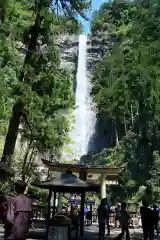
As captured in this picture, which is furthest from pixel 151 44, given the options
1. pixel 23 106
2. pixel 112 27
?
pixel 112 27

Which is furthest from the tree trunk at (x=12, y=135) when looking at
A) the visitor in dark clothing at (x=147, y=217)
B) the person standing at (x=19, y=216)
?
the person standing at (x=19, y=216)

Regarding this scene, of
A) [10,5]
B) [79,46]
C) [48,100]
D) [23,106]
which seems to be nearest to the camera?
[10,5]

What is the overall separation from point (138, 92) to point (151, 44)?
4.22ft

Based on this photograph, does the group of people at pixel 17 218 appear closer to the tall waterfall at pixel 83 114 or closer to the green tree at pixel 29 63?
the green tree at pixel 29 63

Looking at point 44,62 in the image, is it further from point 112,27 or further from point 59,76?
point 112,27

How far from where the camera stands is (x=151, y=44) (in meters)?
7.75

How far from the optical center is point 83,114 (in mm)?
44219

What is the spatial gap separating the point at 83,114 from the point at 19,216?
1564 inches

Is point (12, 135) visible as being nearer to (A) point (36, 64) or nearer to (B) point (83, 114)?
(A) point (36, 64)

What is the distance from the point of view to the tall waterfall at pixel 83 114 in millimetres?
42069

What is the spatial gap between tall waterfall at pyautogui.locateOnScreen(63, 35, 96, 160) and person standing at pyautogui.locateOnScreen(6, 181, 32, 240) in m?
35.3

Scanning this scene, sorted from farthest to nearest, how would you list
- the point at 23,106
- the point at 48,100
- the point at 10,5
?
1. the point at 48,100
2. the point at 23,106
3. the point at 10,5

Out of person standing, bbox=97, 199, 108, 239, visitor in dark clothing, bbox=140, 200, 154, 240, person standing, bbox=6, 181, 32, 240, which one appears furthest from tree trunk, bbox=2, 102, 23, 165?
person standing, bbox=6, 181, 32, 240

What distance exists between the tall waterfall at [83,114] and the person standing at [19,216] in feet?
116
